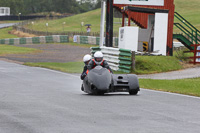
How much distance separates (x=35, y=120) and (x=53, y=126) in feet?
2.27

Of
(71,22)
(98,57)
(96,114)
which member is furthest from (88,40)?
(71,22)

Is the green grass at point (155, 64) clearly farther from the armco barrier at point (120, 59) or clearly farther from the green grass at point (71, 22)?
the green grass at point (71, 22)

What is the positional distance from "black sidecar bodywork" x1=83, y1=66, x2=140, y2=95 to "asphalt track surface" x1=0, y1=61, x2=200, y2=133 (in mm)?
481

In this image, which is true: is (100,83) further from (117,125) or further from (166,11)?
(166,11)

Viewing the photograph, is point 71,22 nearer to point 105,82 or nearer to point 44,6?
point 44,6

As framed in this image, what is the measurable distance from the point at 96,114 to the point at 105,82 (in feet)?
12.6

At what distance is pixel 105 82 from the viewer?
13359 millimetres

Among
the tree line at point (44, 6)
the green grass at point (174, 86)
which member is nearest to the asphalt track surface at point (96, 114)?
the green grass at point (174, 86)

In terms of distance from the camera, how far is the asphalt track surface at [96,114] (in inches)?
314

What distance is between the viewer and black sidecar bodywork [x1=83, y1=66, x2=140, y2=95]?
13383 mm

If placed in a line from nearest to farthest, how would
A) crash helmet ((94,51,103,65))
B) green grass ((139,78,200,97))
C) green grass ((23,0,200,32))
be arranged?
1. crash helmet ((94,51,103,65))
2. green grass ((139,78,200,97))
3. green grass ((23,0,200,32))

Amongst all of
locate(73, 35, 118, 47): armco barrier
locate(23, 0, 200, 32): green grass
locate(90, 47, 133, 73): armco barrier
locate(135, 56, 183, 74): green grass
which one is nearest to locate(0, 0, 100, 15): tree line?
locate(23, 0, 200, 32): green grass

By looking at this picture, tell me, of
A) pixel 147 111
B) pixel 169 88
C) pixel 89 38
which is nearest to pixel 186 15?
pixel 89 38

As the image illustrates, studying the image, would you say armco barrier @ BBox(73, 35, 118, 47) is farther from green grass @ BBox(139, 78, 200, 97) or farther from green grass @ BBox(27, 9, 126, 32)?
green grass @ BBox(27, 9, 126, 32)
